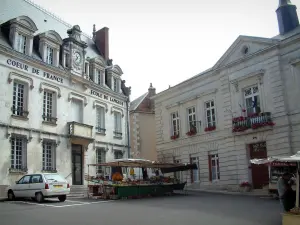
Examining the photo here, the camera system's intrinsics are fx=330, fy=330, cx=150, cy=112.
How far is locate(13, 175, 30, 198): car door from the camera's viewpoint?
15.3m

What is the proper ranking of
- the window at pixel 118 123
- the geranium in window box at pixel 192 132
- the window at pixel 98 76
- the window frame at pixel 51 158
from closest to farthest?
the window frame at pixel 51 158 → the geranium in window box at pixel 192 132 → the window at pixel 98 76 → the window at pixel 118 123

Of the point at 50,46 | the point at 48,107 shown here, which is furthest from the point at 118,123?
the point at 50,46

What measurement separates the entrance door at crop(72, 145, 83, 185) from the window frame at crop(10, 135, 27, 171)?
399 cm

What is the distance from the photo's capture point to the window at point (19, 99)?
18438 mm

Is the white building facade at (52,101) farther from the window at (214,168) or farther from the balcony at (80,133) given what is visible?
the window at (214,168)

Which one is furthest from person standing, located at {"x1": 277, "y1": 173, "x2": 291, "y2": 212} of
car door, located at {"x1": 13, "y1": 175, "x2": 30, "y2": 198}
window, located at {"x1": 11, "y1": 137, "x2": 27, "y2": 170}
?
window, located at {"x1": 11, "y1": 137, "x2": 27, "y2": 170}

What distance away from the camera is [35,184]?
1495 centimetres

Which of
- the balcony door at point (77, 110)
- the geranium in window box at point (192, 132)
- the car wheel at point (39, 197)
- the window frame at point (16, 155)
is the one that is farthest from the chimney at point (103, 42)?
the car wheel at point (39, 197)

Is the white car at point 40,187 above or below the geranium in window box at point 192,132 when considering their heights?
below

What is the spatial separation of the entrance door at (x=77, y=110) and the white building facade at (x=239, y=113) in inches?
282

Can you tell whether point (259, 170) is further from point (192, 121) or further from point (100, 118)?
point (100, 118)

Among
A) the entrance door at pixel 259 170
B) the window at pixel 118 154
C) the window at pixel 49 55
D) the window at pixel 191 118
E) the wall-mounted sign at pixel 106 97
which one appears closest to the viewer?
the entrance door at pixel 259 170

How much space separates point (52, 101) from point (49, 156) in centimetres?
349

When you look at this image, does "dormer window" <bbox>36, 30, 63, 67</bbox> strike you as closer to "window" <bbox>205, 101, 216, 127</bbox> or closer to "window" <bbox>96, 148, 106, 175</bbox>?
"window" <bbox>96, 148, 106, 175</bbox>
